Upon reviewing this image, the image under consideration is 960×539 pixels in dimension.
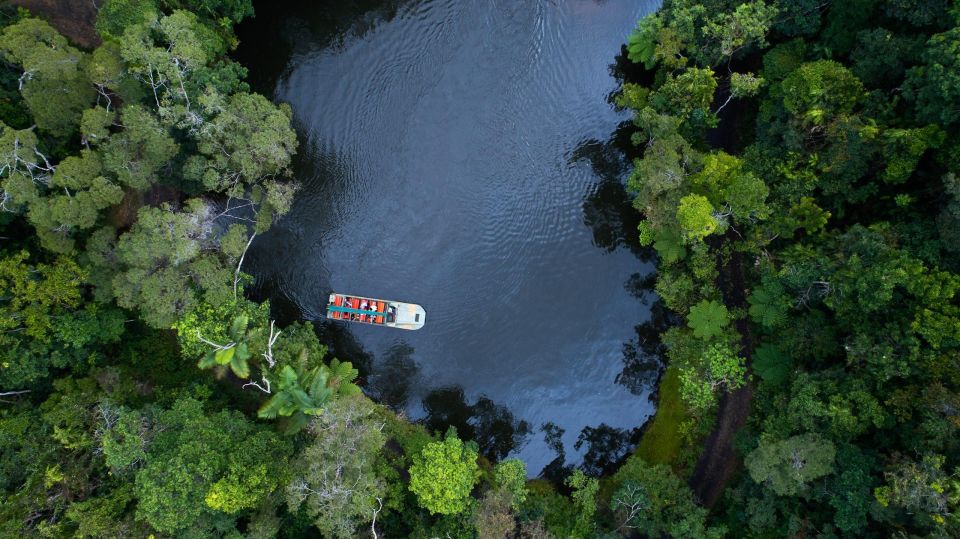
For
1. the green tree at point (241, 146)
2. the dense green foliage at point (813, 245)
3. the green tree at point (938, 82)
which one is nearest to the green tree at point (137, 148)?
the green tree at point (241, 146)

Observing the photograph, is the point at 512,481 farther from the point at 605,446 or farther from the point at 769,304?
the point at 769,304

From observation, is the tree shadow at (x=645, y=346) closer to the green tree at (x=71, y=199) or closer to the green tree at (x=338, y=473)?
the green tree at (x=338, y=473)

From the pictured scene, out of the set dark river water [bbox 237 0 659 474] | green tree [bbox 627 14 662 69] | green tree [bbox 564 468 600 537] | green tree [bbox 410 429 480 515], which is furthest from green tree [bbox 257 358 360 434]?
green tree [bbox 627 14 662 69]

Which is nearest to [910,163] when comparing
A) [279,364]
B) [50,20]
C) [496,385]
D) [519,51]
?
[519,51]

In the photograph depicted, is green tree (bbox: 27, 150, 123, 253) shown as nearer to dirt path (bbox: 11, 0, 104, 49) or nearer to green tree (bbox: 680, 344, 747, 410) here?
dirt path (bbox: 11, 0, 104, 49)

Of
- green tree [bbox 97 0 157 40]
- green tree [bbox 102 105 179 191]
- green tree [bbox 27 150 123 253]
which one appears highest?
green tree [bbox 97 0 157 40]
